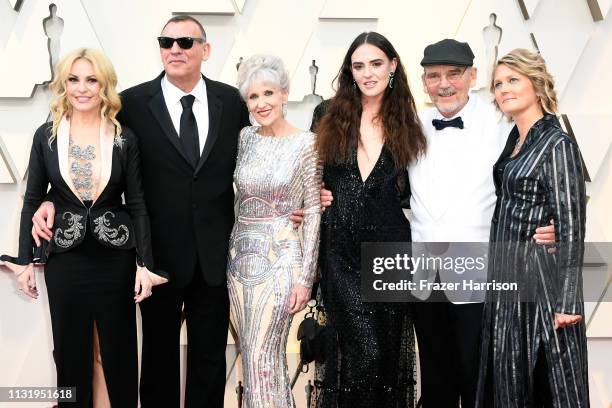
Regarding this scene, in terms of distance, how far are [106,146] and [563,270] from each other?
179 cm

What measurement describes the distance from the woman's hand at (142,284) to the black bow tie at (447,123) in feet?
4.28

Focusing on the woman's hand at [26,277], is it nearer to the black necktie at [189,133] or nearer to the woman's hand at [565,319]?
the black necktie at [189,133]

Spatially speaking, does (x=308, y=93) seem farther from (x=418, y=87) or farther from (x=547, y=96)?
(x=547, y=96)

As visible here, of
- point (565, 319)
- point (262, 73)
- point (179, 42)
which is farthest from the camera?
point (179, 42)

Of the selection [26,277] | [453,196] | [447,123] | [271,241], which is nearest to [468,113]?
[447,123]

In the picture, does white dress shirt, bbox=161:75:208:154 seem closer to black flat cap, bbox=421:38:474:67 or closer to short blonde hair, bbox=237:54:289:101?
short blonde hair, bbox=237:54:289:101

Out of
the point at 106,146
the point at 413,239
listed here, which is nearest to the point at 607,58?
the point at 413,239

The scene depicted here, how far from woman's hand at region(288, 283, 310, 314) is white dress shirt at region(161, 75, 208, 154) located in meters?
0.71

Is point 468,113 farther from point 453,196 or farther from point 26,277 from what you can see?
point 26,277

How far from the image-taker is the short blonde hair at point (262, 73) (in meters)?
2.83

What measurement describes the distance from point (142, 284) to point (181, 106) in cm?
78

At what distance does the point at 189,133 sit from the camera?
9.61 feet

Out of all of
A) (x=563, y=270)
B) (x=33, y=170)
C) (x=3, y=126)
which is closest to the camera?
(x=563, y=270)

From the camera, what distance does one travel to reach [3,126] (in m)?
3.73
